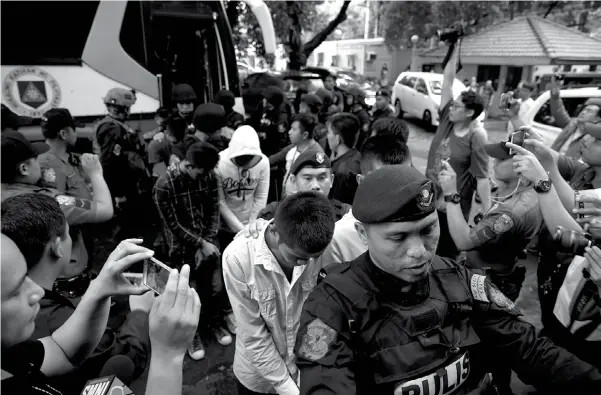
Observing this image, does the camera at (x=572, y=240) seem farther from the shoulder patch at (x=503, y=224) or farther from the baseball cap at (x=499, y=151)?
the baseball cap at (x=499, y=151)

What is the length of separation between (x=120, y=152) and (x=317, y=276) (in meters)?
3.25

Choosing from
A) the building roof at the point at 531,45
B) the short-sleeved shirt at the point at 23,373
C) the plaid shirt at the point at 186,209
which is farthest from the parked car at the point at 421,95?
the short-sleeved shirt at the point at 23,373

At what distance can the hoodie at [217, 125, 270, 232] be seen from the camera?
3469 mm

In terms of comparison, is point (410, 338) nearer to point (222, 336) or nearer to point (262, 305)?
point (262, 305)

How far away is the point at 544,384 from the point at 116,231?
177 inches

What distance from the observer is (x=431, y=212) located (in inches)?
54.9

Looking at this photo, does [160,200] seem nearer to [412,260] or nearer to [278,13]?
[412,260]

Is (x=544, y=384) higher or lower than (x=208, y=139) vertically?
lower

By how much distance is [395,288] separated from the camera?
4.70ft

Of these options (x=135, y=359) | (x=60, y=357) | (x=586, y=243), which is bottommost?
(x=135, y=359)

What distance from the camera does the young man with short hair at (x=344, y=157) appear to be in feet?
11.3

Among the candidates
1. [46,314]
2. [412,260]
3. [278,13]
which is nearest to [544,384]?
[412,260]

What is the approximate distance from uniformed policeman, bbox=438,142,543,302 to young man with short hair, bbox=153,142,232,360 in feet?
5.84

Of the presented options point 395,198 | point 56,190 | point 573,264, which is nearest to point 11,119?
point 56,190
